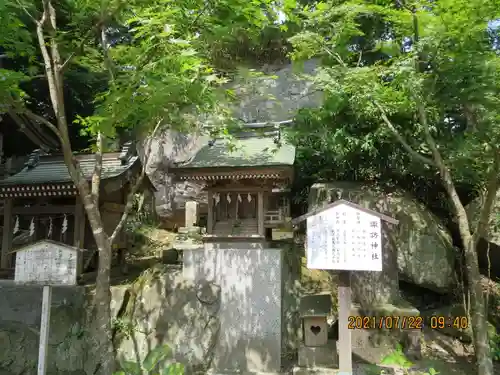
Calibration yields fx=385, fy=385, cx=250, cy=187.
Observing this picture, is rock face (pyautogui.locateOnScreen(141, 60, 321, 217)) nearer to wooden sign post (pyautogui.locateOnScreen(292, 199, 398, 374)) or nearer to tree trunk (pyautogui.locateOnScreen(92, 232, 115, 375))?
tree trunk (pyautogui.locateOnScreen(92, 232, 115, 375))

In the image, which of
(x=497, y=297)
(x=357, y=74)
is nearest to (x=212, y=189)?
(x=357, y=74)

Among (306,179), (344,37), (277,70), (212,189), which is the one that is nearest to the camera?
(344,37)

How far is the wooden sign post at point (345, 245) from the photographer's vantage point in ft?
19.1

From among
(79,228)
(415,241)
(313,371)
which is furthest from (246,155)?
(313,371)

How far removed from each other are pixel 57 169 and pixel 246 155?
5434mm

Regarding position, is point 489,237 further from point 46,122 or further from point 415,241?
point 46,122

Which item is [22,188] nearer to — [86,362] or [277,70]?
[86,362]

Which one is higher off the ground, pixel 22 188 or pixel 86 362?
pixel 22 188

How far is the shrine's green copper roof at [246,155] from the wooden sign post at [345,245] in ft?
10.2

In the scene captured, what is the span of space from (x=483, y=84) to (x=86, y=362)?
34.1ft

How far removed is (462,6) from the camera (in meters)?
6.64

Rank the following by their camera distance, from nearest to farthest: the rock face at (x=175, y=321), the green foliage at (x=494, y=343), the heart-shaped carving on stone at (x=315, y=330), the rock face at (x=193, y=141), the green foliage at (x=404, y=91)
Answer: the green foliage at (x=404, y=91) < the heart-shaped carving on stone at (x=315, y=330) < the green foliage at (x=494, y=343) < the rock face at (x=175, y=321) < the rock face at (x=193, y=141)

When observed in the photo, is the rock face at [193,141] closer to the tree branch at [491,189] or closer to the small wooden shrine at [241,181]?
the small wooden shrine at [241,181]

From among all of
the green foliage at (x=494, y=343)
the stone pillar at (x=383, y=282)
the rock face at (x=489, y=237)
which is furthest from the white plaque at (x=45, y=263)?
the rock face at (x=489, y=237)
